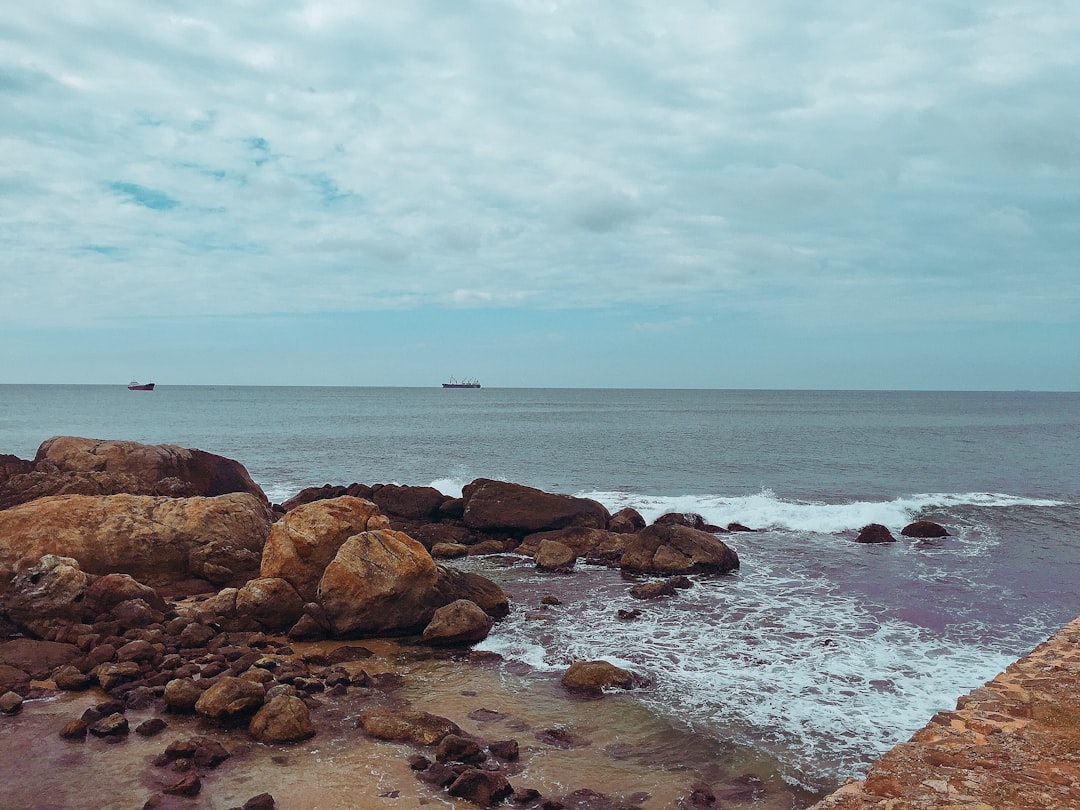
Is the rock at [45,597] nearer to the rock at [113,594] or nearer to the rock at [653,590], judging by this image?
the rock at [113,594]

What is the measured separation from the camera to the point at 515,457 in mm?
53875

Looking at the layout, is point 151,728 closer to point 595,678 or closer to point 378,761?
point 378,761

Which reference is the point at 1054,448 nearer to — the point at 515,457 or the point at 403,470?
the point at 515,457

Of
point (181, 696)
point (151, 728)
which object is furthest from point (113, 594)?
point (151, 728)

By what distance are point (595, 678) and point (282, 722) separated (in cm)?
490

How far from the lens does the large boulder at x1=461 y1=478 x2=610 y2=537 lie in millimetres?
24406

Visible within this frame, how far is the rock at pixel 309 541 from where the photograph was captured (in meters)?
15.9

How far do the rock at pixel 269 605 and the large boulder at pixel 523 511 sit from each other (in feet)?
32.7

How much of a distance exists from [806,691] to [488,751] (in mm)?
5573

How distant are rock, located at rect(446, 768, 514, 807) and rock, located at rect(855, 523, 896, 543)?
19.5 meters

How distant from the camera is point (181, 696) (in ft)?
35.5

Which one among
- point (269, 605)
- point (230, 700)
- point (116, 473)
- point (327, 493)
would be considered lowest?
point (230, 700)

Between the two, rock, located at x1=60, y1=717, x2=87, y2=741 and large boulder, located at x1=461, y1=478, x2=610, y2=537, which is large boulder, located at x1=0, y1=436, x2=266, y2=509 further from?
rock, located at x1=60, y1=717, x2=87, y2=741

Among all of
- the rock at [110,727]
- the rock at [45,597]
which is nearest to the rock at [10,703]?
the rock at [110,727]
